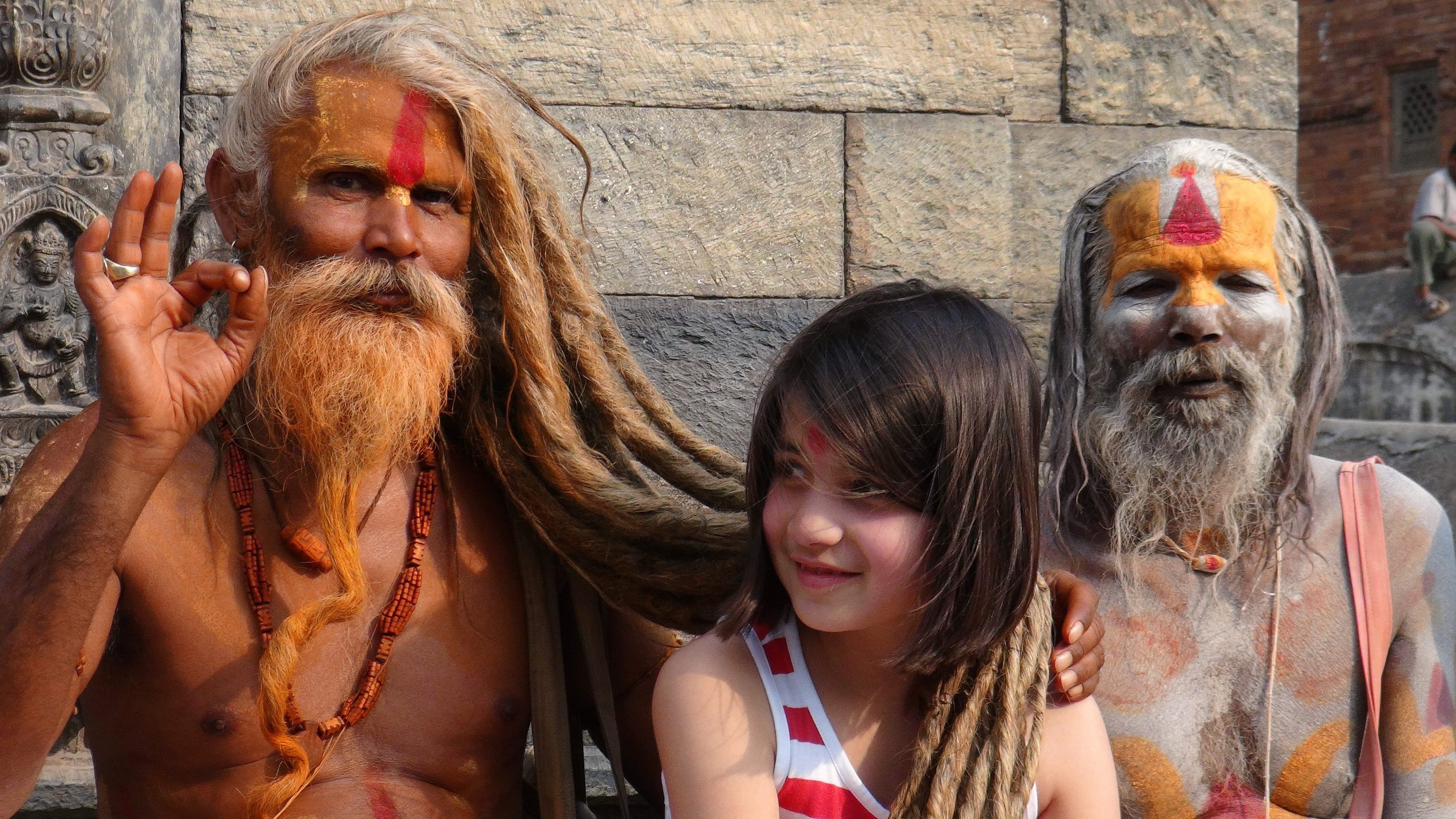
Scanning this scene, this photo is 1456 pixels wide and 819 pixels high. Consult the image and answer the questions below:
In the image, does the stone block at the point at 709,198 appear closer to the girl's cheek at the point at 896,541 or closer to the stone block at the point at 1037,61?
the stone block at the point at 1037,61

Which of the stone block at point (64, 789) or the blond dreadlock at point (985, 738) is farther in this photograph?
the stone block at point (64, 789)

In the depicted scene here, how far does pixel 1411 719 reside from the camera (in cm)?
230

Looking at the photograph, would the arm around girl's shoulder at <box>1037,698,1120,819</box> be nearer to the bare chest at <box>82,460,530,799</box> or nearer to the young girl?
the young girl

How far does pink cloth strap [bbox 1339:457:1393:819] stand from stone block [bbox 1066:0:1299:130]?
1.39m

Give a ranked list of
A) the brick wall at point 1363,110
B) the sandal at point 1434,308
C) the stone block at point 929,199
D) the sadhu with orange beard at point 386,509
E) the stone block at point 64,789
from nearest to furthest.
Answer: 1. the sadhu with orange beard at point 386,509
2. the stone block at point 64,789
3. the stone block at point 929,199
4. the sandal at point 1434,308
5. the brick wall at point 1363,110

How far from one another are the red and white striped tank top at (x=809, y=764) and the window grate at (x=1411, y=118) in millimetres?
13284

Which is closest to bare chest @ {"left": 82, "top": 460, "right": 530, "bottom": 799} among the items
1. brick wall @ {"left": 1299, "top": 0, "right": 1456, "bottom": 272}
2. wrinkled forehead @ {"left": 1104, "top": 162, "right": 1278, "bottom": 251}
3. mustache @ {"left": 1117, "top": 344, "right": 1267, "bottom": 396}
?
mustache @ {"left": 1117, "top": 344, "right": 1267, "bottom": 396}

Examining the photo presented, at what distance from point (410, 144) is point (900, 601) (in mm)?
1113

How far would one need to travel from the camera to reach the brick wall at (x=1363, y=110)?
13.0 meters

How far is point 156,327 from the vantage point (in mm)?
1838

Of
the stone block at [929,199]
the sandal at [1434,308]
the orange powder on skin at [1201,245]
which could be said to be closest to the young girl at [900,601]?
the orange powder on skin at [1201,245]

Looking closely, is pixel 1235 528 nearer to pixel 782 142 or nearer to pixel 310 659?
pixel 782 142

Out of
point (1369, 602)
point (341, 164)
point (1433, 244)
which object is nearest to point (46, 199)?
point (341, 164)

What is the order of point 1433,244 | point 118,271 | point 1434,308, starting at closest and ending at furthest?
point 118,271 < point 1434,308 < point 1433,244
